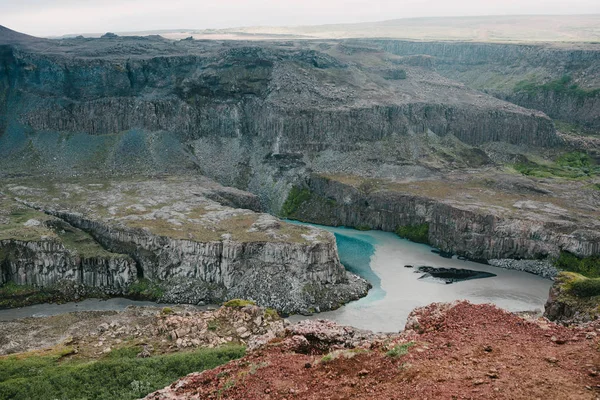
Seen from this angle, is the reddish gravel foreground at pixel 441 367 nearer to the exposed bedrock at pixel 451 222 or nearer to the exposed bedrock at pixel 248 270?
the exposed bedrock at pixel 248 270

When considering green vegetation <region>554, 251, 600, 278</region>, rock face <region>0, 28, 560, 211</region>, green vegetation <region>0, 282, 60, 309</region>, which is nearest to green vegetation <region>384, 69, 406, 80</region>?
rock face <region>0, 28, 560, 211</region>

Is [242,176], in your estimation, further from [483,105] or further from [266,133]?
[483,105]

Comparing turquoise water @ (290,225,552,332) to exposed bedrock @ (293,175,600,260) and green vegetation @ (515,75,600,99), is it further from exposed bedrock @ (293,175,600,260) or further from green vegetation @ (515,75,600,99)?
green vegetation @ (515,75,600,99)

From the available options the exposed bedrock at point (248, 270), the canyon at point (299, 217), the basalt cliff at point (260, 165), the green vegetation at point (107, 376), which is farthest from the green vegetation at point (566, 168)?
the green vegetation at point (107, 376)

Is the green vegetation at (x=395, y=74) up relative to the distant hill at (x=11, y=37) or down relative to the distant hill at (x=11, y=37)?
down

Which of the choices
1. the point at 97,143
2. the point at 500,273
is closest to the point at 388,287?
the point at 500,273
